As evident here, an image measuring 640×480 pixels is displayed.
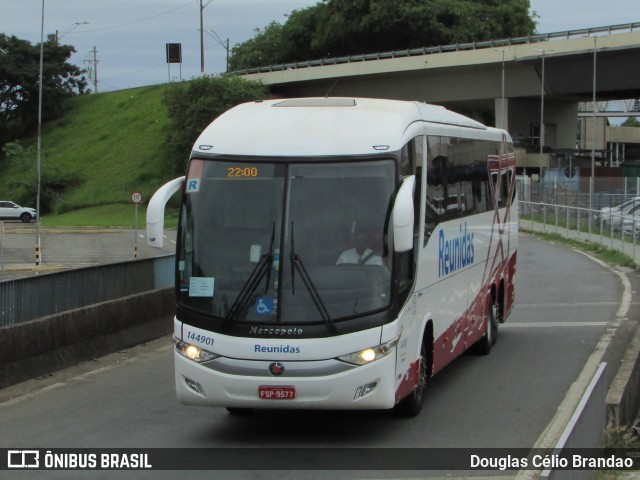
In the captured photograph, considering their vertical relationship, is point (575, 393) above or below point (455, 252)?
below

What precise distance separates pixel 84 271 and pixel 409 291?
7.01m

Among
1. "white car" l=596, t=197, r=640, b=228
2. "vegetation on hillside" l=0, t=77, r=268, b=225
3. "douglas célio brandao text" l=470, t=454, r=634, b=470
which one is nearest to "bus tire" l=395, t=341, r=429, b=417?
"douglas célio brandao text" l=470, t=454, r=634, b=470

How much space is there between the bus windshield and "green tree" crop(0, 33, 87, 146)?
8995 centimetres

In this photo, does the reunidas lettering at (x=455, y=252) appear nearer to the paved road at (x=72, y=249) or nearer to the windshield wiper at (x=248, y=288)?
the windshield wiper at (x=248, y=288)

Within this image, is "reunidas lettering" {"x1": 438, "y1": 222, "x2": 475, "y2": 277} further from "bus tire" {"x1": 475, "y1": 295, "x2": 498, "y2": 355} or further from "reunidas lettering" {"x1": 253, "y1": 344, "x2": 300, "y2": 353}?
"reunidas lettering" {"x1": 253, "y1": 344, "x2": 300, "y2": 353}

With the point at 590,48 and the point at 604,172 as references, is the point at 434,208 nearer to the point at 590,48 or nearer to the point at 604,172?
the point at 590,48

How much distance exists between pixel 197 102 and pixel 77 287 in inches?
2278

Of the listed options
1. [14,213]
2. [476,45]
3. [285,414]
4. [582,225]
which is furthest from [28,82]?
[285,414]

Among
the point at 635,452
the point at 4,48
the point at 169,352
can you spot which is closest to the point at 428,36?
the point at 4,48

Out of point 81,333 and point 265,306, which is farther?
point 81,333

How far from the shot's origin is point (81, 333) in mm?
14375

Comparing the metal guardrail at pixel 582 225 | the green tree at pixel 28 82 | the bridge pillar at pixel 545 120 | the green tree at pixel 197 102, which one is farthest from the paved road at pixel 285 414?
the green tree at pixel 28 82

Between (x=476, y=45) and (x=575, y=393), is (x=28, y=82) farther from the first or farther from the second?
(x=575, y=393)

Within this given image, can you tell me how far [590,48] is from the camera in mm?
59500
